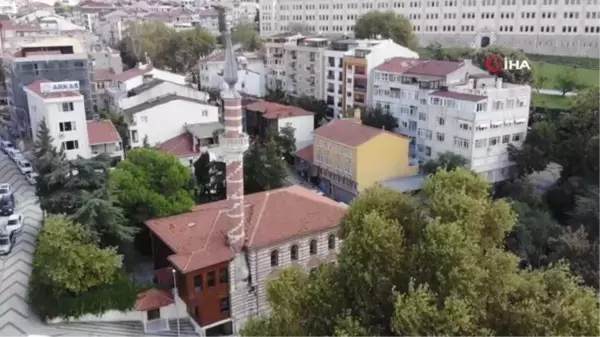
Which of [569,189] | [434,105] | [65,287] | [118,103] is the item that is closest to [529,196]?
[569,189]

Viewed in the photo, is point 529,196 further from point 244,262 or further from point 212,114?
point 212,114

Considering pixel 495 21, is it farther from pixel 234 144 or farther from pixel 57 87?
pixel 234 144

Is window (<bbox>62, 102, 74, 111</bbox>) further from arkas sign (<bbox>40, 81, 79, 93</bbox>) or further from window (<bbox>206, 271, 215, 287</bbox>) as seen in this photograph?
window (<bbox>206, 271, 215, 287</bbox>)

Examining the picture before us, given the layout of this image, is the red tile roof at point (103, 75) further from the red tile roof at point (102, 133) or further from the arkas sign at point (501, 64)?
the arkas sign at point (501, 64)

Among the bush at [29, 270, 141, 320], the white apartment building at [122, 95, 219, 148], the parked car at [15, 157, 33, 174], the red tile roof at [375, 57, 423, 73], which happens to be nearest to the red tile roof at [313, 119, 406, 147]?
the red tile roof at [375, 57, 423, 73]

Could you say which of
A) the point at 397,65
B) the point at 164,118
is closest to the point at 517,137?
the point at 397,65

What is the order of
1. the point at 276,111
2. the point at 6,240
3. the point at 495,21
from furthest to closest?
the point at 495,21 → the point at 276,111 → the point at 6,240

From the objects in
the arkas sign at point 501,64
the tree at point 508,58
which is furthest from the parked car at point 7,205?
the tree at point 508,58
